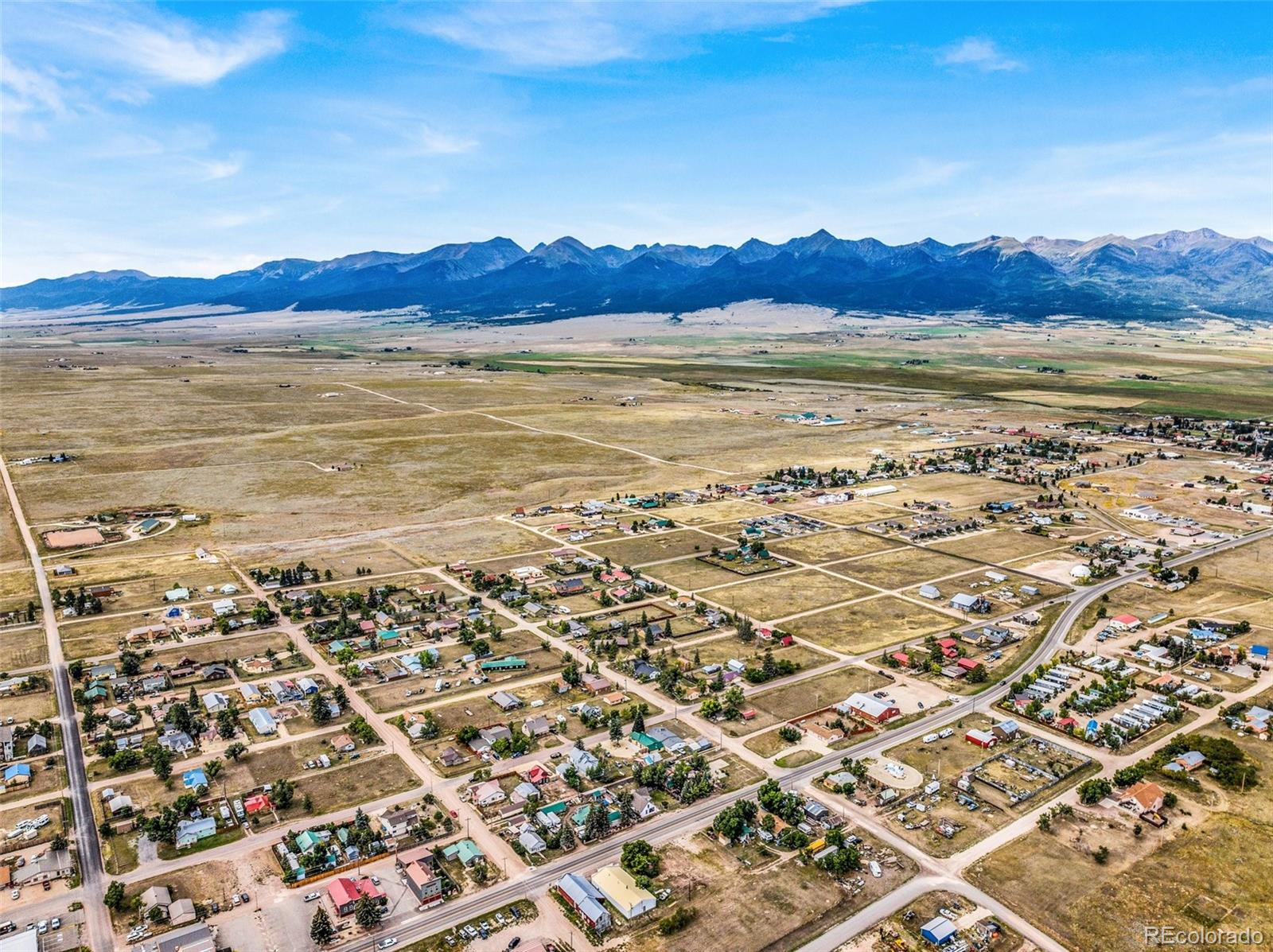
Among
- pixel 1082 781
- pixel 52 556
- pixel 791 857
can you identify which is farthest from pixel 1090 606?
pixel 52 556

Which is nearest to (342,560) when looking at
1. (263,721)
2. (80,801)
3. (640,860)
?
(263,721)

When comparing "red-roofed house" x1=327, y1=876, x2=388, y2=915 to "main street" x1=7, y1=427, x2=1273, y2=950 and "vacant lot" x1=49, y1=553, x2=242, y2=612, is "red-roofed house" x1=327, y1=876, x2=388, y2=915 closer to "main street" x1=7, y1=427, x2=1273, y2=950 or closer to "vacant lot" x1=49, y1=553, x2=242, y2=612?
"main street" x1=7, y1=427, x2=1273, y2=950

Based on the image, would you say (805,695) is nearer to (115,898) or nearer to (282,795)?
(282,795)

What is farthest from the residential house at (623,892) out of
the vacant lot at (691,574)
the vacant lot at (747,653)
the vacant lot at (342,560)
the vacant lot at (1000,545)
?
the vacant lot at (1000,545)

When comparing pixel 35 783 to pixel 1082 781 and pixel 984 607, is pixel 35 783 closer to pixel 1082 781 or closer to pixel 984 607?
pixel 1082 781

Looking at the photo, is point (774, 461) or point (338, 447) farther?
point (338, 447)
